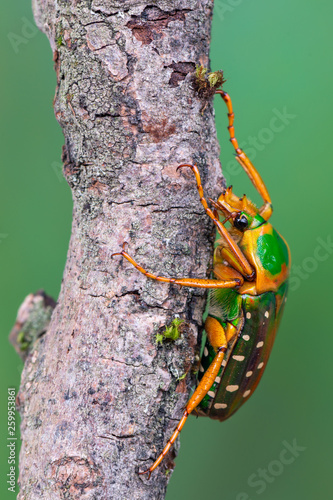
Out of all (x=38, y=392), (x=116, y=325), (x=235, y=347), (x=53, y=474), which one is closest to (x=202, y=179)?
(x=116, y=325)

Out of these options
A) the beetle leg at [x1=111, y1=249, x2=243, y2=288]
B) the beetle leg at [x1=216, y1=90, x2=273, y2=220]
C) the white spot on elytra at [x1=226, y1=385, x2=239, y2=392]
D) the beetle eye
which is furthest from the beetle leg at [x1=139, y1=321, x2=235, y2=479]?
the beetle leg at [x1=216, y1=90, x2=273, y2=220]

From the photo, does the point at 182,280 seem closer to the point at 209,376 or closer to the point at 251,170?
the point at 209,376

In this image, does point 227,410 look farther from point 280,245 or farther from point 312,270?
point 312,270

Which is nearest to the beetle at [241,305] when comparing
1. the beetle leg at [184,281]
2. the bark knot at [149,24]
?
the beetle leg at [184,281]

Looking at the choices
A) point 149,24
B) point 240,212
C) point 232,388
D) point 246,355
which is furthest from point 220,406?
point 149,24

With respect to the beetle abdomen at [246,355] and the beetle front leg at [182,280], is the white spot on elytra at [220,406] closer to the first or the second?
the beetle abdomen at [246,355]
